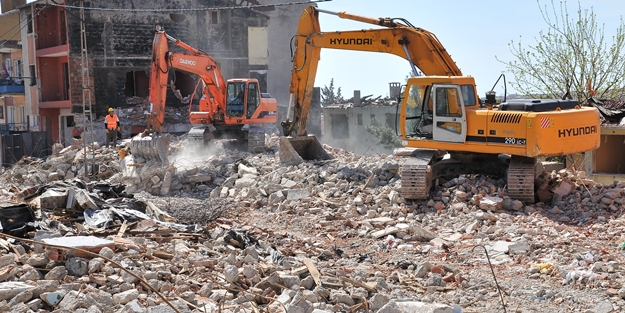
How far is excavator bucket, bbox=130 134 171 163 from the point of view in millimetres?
17734

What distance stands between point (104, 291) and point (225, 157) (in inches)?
A: 468

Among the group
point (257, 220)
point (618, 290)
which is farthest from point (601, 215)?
point (257, 220)

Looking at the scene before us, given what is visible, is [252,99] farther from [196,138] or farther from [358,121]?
[358,121]

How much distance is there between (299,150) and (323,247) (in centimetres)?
743

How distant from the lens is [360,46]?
53.8ft

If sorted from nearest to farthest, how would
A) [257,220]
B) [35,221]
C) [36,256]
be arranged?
[36,256]
[35,221]
[257,220]

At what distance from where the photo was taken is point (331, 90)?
5950 cm

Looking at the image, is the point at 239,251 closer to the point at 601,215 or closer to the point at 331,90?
the point at 601,215

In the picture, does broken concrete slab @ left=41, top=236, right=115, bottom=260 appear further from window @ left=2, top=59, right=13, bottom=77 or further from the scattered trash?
window @ left=2, top=59, right=13, bottom=77

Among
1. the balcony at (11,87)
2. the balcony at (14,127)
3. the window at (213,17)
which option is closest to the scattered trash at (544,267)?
the window at (213,17)

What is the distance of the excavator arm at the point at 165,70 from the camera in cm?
1881

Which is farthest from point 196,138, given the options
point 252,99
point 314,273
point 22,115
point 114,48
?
point 22,115

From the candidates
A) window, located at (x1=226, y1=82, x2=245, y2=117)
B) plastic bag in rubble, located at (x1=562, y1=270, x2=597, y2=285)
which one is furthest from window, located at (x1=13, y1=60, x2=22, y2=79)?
plastic bag in rubble, located at (x1=562, y1=270, x2=597, y2=285)

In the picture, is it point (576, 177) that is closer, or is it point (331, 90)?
point (576, 177)
